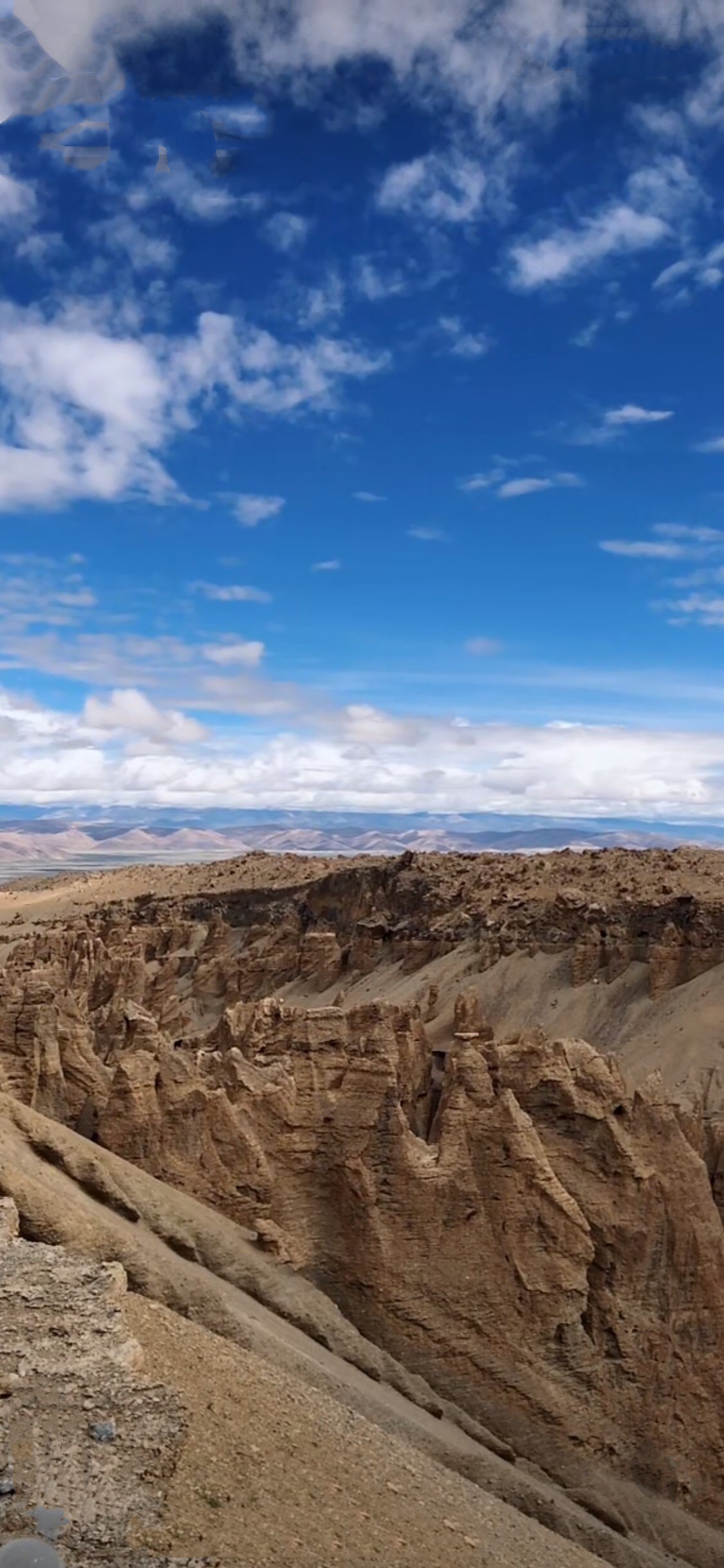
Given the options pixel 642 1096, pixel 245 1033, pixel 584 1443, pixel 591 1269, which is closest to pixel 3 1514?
pixel 584 1443

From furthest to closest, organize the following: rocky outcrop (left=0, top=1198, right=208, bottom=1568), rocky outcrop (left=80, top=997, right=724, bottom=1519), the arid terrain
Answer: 1. rocky outcrop (left=80, top=997, right=724, bottom=1519)
2. the arid terrain
3. rocky outcrop (left=0, top=1198, right=208, bottom=1568)

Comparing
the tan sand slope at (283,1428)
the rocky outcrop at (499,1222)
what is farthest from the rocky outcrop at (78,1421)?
the rocky outcrop at (499,1222)

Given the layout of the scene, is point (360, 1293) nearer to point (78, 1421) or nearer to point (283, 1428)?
point (283, 1428)

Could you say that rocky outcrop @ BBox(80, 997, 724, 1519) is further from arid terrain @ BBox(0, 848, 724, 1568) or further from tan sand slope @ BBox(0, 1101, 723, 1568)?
tan sand slope @ BBox(0, 1101, 723, 1568)

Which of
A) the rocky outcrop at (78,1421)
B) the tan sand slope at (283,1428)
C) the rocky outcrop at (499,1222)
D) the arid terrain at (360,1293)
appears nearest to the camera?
the rocky outcrop at (78,1421)

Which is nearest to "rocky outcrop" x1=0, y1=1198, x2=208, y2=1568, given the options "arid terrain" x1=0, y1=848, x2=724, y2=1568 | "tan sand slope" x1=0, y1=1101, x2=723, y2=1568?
"arid terrain" x1=0, y1=848, x2=724, y2=1568

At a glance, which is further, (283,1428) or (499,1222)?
(499,1222)

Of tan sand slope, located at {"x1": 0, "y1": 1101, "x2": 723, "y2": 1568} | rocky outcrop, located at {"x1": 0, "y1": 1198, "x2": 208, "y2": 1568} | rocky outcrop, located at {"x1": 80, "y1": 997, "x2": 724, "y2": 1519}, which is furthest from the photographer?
rocky outcrop, located at {"x1": 80, "y1": 997, "x2": 724, "y2": 1519}

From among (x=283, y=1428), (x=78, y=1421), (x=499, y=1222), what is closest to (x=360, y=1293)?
(x=499, y=1222)

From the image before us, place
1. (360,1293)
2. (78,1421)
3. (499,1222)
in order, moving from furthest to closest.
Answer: (499,1222)
(360,1293)
(78,1421)

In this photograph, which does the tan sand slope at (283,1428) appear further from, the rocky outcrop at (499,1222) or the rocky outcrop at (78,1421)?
the rocky outcrop at (499,1222)
